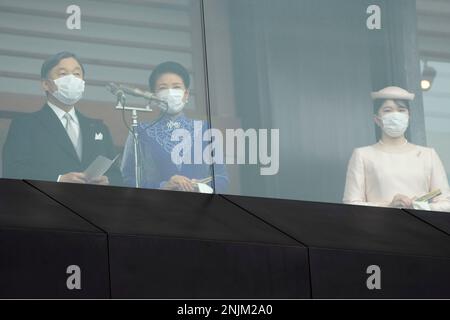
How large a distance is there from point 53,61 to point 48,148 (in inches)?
20.9

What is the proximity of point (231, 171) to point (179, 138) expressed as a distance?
400 mm

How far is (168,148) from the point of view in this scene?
8.95m

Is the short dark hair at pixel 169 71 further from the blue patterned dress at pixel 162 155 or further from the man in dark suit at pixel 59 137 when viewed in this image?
the man in dark suit at pixel 59 137

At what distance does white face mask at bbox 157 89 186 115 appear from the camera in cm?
893

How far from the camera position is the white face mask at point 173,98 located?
8930mm

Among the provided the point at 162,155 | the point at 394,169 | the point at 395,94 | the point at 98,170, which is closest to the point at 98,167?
the point at 98,170

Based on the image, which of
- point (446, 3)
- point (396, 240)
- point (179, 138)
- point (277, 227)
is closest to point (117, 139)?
point (179, 138)

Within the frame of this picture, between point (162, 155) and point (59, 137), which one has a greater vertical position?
point (59, 137)

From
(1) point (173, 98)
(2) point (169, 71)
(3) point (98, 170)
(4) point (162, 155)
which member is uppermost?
(2) point (169, 71)

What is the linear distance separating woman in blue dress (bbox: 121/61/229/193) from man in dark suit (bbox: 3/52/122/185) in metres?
0.20

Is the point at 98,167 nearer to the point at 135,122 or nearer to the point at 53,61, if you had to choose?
the point at 135,122

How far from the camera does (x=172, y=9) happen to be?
905 centimetres

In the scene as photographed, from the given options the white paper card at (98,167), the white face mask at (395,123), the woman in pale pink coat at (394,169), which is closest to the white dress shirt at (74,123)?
the white paper card at (98,167)

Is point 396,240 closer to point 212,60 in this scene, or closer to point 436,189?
point 436,189
